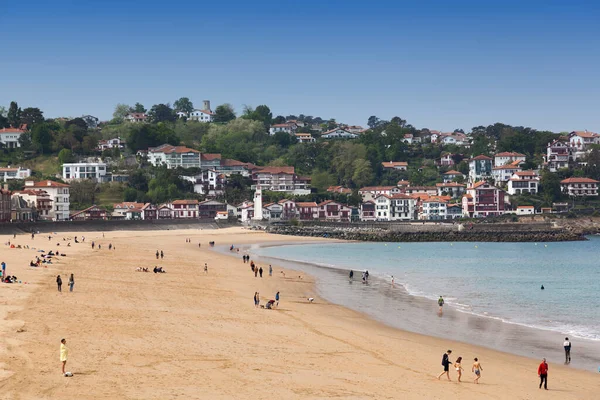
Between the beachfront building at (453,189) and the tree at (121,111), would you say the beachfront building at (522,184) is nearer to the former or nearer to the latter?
the beachfront building at (453,189)

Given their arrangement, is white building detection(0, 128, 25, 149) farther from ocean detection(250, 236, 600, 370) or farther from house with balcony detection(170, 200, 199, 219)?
ocean detection(250, 236, 600, 370)

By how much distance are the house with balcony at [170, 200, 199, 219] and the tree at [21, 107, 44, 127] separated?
47969 millimetres

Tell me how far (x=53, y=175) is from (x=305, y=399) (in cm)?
10281

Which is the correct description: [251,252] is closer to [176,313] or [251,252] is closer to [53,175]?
[176,313]

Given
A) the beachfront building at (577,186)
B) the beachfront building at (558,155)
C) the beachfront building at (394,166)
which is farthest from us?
the beachfront building at (394,166)

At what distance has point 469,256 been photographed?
210 feet

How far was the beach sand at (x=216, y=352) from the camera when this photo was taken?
15906mm

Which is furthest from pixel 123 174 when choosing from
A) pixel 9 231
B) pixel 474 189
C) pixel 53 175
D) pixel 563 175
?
pixel 563 175

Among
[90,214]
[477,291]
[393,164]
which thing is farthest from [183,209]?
[477,291]

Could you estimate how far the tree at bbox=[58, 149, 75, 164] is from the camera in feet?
379

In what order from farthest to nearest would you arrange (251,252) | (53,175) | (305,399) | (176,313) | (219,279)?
(53,175) < (251,252) < (219,279) < (176,313) < (305,399)

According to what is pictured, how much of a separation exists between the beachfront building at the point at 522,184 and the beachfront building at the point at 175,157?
50488mm

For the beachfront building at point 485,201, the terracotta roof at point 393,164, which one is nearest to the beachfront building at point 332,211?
the beachfront building at point 485,201

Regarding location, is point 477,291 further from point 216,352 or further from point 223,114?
point 223,114
